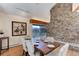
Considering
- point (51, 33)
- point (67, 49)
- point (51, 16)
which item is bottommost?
point (67, 49)

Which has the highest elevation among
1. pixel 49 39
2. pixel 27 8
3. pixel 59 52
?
pixel 27 8

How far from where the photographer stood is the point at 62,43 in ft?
5.50

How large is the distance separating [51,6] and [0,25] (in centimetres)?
84

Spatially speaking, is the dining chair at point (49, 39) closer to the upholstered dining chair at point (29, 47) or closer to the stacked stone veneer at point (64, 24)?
the stacked stone veneer at point (64, 24)

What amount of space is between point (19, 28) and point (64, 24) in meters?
0.72

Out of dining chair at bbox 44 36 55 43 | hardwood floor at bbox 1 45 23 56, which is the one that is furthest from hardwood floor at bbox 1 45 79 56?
dining chair at bbox 44 36 55 43

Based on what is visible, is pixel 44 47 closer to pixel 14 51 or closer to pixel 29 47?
pixel 29 47

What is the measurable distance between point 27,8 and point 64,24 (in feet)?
2.07

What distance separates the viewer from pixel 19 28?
66.9 inches

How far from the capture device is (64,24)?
164 cm

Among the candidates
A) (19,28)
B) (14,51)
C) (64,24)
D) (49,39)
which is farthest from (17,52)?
(64,24)

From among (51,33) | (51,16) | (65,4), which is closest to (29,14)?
(51,16)

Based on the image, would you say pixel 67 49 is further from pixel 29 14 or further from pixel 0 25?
pixel 0 25

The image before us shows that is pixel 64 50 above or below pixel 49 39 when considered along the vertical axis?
below
